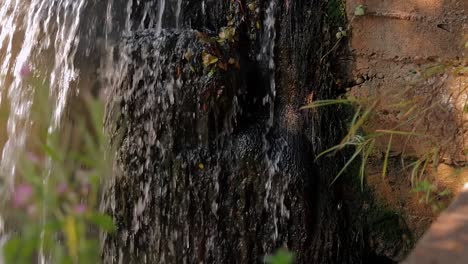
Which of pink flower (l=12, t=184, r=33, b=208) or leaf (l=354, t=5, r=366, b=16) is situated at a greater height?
leaf (l=354, t=5, r=366, b=16)

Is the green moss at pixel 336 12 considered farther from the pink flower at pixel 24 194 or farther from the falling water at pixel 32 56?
the pink flower at pixel 24 194

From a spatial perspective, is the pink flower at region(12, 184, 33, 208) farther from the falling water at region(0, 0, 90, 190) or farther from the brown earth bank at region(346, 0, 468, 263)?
the falling water at region(0, 0, 90, 190)

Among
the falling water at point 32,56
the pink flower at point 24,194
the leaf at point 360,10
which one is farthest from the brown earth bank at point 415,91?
the pink flower at point 24,194

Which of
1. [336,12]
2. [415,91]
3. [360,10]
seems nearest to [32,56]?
[336,12]

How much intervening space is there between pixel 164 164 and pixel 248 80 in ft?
1.96

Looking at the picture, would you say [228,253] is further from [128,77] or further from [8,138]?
[8,138]

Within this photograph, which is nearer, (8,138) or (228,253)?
(228,253)

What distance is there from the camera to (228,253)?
9.45 ft

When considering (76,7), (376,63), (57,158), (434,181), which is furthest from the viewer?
(76,7)

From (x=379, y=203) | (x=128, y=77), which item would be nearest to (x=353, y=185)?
(x=379, y=203)

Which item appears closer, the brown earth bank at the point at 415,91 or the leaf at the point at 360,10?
the brown earth bank at the point at 415,91

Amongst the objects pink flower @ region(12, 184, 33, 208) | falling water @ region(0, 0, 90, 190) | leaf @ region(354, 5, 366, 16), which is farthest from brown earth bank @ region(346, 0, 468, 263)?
pink flower @ region(12, 184, 33, 208)

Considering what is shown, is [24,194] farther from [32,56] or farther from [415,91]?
[32,56]

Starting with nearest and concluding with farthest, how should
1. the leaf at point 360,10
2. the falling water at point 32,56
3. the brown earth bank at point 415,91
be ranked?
the brown earth bank at point 415,91
the leaf at point 360,10
the falling water at point 32,56
